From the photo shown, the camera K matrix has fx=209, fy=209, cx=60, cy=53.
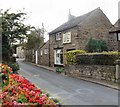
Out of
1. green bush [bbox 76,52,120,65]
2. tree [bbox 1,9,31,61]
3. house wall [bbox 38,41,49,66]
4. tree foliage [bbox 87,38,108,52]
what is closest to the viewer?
green bush [bbox 76,52,120,65]

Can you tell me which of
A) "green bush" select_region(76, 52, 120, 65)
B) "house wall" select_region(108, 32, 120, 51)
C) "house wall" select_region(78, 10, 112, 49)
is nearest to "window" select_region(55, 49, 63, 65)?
"house wall" select_region(78, 10, 112, 49)

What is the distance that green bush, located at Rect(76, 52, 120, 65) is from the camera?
1766 centimetres

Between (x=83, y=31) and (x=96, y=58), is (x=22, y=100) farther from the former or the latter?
(x=83, y=31)

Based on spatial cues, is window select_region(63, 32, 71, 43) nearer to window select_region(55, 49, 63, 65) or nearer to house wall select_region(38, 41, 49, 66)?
window select_region(55, 49, 63, 65)

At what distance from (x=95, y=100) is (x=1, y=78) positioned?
4.75 meters

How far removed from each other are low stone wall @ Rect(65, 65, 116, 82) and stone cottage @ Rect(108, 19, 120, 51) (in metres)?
8.52

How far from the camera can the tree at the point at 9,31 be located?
21.8 metres

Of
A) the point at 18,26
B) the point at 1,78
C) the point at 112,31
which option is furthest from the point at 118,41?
the point at 1,78

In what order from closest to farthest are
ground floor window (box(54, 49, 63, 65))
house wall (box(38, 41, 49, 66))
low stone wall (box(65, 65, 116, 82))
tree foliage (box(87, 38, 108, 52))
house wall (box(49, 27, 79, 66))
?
low stone wall (box(65, 65, 116, 82))
house wall (box(49, 27, 79, 66))
tree foliage (box(87, 38, 108, 52))
ground floor window (box(54, 49, 63, 65))
house wall (box(38, 41, 49, 66))

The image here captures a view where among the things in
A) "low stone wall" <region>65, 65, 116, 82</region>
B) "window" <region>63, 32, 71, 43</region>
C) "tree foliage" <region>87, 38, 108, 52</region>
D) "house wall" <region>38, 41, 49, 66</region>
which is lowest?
"low stone wall" <region>65, 65, 116, 82</region>

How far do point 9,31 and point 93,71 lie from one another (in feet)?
32.3

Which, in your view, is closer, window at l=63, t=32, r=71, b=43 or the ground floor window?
window at l=63, t=32, r=71, b=43

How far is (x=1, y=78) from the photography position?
9.17 metres

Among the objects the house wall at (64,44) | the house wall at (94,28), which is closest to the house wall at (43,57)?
the house wall at (64,44)
